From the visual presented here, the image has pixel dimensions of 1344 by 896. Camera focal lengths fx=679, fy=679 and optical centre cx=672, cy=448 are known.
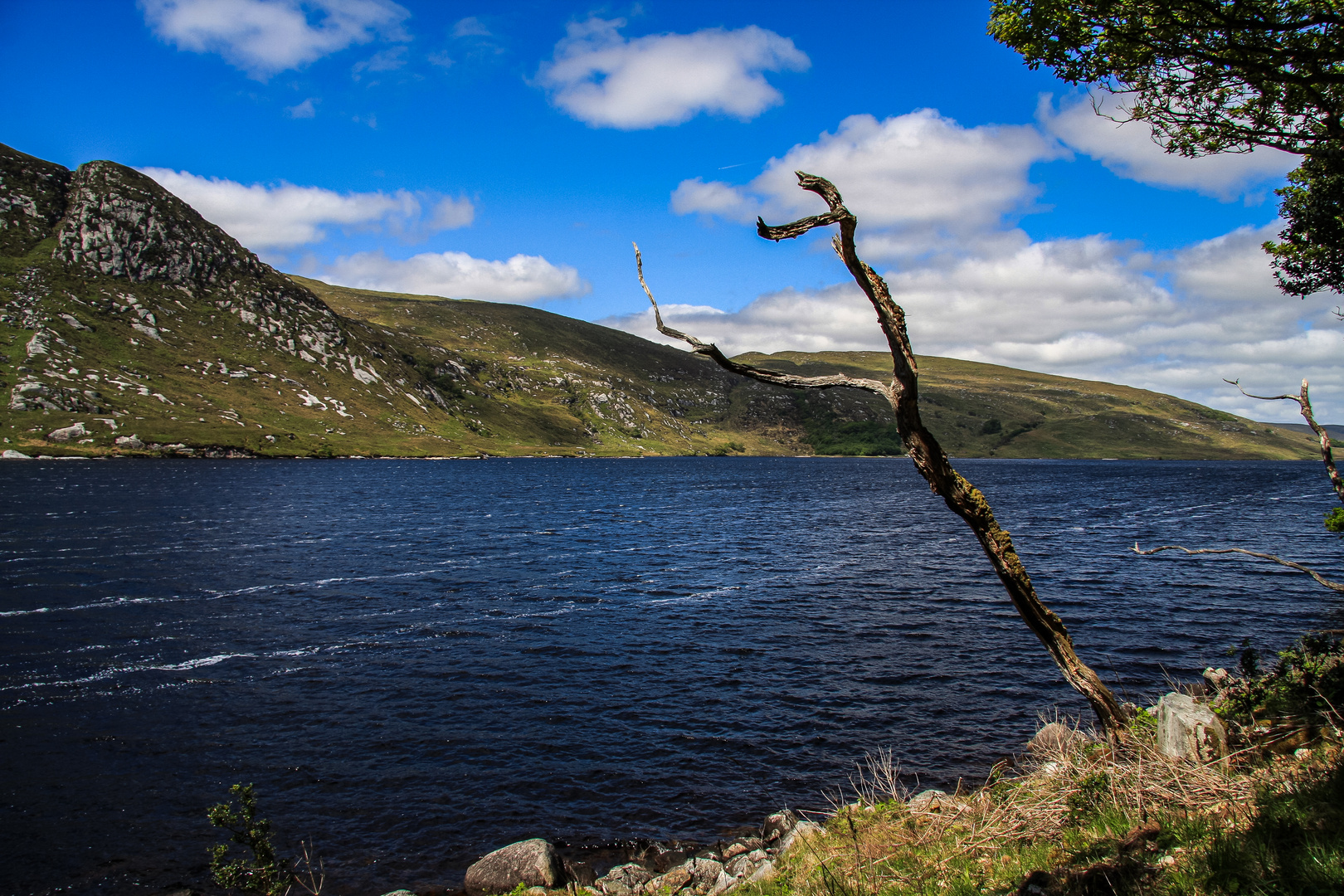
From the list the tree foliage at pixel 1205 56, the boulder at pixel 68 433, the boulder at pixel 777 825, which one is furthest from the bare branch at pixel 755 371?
the boulder at pixel 68 433

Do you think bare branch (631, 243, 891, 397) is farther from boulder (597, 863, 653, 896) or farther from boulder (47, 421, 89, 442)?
boulder (47, 421, 89, 442)

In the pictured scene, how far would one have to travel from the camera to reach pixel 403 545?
2648 inches

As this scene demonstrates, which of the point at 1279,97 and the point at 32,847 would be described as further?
the point at 32,847

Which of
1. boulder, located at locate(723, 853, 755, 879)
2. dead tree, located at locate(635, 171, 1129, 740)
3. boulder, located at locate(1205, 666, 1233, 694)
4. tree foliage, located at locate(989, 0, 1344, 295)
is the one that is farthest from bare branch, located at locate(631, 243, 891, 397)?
boulder, located at locate(1205, 666, 1233, 694)

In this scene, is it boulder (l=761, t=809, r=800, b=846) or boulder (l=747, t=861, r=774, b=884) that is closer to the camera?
boulder (l=747, t=861, r=774, b=884)

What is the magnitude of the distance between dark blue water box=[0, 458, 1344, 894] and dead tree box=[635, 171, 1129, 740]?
44.8ft

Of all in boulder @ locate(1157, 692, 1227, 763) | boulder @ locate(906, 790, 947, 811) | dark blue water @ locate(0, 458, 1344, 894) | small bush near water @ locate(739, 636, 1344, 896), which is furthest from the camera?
dark blue water @ locate(0, 458, 1344, 894)

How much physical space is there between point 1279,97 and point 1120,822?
1254 centimetres

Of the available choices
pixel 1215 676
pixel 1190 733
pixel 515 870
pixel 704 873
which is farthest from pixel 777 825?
pixel 1215 676

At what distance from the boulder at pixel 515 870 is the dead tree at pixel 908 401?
1401 cm

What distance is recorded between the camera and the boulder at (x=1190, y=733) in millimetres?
11320

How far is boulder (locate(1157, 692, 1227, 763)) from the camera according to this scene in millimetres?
11320

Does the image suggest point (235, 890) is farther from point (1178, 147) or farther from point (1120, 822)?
point (1178, 147)

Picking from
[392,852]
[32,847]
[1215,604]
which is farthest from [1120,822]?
[1215,604]
